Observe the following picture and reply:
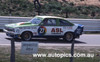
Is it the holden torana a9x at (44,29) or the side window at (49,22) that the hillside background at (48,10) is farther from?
the side window at (49,22)

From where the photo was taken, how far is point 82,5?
44.6m

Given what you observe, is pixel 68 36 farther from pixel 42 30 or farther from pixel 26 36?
pixel 26 36

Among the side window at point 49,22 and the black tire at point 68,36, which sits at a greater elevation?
the side window at point 49,22

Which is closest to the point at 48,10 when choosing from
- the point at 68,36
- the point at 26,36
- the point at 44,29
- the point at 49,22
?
the point at 68,36

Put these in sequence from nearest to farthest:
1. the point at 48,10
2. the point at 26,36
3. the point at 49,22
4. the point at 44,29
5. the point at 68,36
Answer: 1. the point at 26,36
2. the point at 44,29
3. the point at 49,22
4. the point at 68,36
5. the point at 48,10

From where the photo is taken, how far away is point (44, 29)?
1605 cm

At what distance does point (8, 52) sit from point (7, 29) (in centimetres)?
449

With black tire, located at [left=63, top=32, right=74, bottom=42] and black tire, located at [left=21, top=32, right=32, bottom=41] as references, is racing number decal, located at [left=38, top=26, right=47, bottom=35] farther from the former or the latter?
black tire, located at [left=63, top=32, right=74, bottom=42]

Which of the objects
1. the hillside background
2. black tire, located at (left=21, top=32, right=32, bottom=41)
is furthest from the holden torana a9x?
the hillside background

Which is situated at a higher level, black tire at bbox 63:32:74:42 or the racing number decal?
the racing number decal

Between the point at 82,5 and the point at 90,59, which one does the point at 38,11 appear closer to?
the point at 82,5

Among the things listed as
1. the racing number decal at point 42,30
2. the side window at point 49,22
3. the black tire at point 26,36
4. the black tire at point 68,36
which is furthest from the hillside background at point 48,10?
the racing number decal at point 42,30

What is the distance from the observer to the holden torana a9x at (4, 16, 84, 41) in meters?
15.6

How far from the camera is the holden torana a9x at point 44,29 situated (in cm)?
1560
